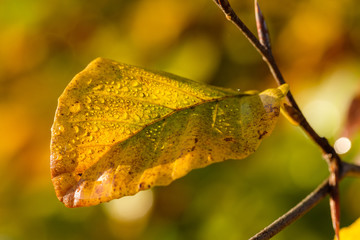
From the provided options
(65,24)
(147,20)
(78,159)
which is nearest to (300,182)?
(147,20)

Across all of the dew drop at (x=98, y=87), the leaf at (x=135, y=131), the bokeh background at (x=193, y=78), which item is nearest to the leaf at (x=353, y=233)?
the leaf at (x=135, y=131)

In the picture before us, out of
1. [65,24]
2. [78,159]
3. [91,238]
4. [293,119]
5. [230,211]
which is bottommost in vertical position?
[230,211]

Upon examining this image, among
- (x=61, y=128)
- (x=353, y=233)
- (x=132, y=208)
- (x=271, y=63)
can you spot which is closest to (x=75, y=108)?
(x=61, y=128)

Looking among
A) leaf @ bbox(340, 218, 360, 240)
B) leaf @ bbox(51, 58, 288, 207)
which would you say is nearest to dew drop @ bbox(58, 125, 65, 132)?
leaf @ bbox(51, 58, 288, 207)

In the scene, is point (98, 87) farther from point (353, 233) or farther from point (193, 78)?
point (193, 78)

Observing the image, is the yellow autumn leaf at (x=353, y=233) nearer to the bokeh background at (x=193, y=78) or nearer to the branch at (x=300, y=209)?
the branch at (x=300, y=209)

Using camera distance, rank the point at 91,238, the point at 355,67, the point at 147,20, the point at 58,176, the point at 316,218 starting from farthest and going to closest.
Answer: the point at 147,20 → the point at 91,238 → the point at 355,67 → the point at 316,218 → the point at 58,176

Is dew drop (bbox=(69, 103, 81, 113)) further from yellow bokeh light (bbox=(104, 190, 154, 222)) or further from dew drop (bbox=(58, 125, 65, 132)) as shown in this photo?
yellow bokeh light (bbox=(104, 190, 154, 222))

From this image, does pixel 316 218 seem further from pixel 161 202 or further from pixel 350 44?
pixel 350 44
